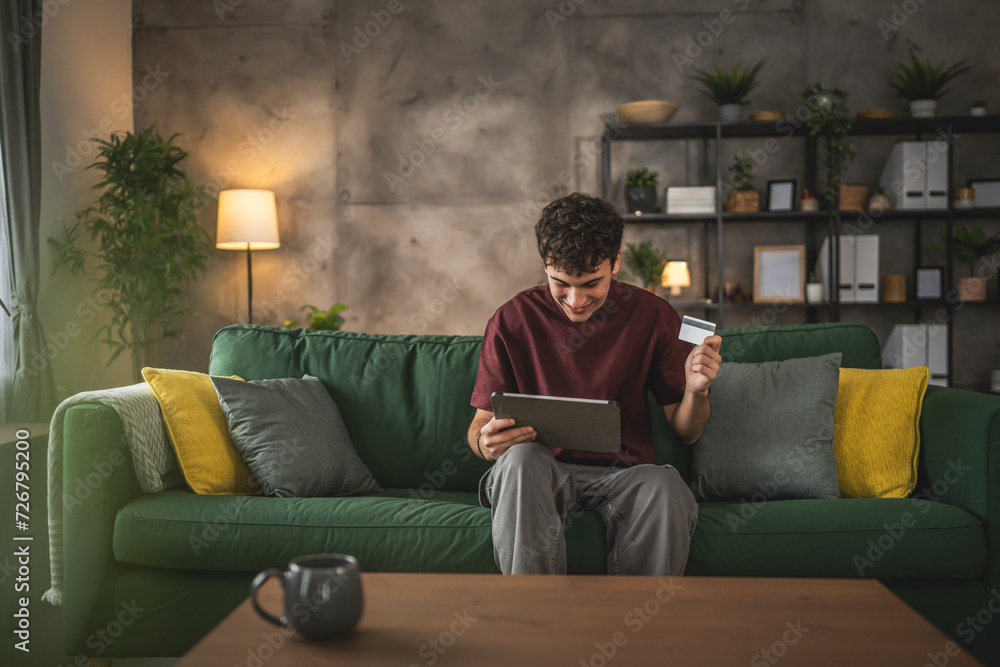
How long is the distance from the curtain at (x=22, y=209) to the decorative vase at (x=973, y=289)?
422 cm

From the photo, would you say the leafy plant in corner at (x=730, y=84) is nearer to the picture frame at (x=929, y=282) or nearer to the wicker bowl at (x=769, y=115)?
the wicker bowl at (x=769, y=115)

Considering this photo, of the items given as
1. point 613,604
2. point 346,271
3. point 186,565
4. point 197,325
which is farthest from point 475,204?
point 613,604

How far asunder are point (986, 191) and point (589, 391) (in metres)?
3.26

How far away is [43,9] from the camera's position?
11.1 ft

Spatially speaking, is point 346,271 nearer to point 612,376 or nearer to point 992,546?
point 612,376

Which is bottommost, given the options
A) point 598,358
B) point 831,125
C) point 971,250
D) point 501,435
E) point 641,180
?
point 501,435

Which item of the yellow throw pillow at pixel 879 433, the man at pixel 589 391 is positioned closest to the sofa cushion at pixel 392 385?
the man at pixel 589 391

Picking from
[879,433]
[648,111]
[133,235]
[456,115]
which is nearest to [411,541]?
[879,433]

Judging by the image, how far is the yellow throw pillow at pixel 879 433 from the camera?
6.38 ft

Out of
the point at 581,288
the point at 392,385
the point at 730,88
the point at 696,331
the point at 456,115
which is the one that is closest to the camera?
the point at 696,331

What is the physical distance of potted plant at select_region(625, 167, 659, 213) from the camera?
13.3ft

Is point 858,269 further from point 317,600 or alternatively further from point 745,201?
point 317,600

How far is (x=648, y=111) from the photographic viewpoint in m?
3.99

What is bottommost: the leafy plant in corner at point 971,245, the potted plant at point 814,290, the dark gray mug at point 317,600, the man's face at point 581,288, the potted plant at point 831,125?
the dark gray mug at point 317,600
